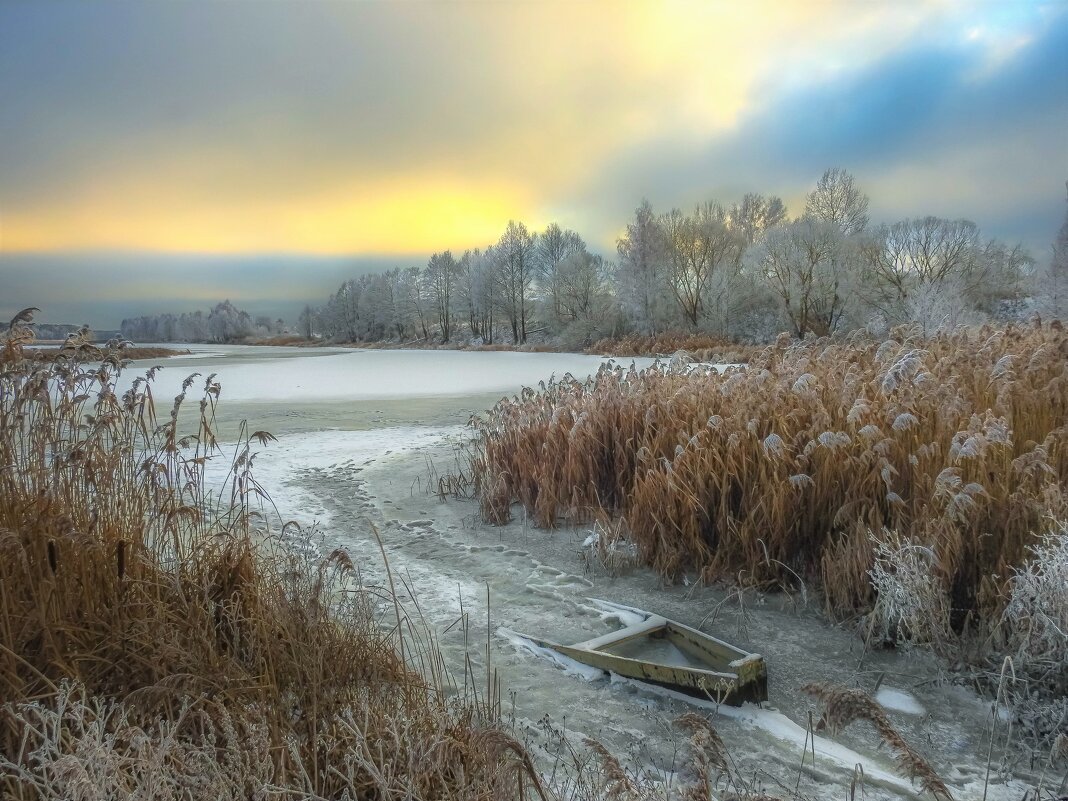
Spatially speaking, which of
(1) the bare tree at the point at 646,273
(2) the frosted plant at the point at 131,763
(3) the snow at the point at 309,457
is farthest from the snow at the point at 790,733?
(1) the bare tree at the point at 646,273

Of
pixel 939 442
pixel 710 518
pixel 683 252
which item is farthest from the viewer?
pixel 683 252

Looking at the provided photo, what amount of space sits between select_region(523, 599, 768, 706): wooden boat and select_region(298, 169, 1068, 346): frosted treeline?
17.9 meters

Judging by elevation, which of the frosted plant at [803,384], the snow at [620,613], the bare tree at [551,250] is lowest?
the snow at [620,613]

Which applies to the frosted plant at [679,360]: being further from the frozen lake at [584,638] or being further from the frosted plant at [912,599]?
the frosted plant at [912,599]

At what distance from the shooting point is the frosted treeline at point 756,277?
31.6 meters

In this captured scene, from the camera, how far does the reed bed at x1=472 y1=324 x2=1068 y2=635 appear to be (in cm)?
334

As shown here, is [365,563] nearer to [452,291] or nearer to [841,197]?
[841,197]

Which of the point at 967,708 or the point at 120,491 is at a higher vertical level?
the point at 120,491

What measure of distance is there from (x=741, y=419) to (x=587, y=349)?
3329 cm

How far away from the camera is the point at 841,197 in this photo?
1671 inches

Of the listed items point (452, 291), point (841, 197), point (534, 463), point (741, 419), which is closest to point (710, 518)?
point (741, 419)

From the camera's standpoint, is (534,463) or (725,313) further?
(725,313)

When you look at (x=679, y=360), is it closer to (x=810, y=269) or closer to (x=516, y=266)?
(x=810, y=269)

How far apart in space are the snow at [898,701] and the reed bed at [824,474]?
0.49 m
